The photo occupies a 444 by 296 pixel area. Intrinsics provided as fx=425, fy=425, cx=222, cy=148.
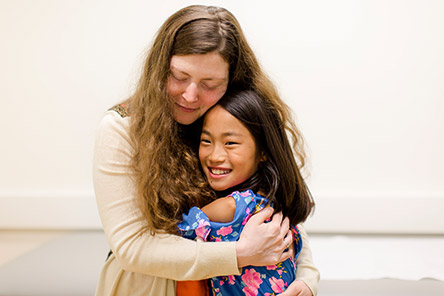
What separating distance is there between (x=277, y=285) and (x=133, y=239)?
57 centimetres

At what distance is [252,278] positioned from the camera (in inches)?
62.9

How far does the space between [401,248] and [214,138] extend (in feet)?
6.27

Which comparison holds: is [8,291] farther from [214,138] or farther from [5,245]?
[214,138]

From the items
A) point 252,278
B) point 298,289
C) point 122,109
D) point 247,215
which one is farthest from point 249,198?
point 122,109

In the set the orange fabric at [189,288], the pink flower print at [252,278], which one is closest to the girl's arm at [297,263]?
the pink flower print at [252,278]

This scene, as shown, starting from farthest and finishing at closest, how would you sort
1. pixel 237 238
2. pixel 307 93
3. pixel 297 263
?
1. pixel 307 93
2. pixel 297 263
3. pixel 237 238

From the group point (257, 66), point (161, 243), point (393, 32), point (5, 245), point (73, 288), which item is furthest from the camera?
point (5, 245)

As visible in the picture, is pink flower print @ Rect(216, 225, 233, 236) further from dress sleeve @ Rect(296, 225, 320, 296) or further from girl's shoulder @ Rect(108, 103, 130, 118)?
girl's shoulder @ Rect(108, 103, 130, 118)

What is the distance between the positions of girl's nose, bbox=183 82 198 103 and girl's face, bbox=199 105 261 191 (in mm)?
124

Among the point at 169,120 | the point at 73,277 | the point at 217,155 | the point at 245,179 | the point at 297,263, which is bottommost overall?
the point at 73,277

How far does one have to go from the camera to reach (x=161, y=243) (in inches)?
58.7

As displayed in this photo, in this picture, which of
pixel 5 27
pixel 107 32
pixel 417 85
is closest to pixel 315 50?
pixel 417 85

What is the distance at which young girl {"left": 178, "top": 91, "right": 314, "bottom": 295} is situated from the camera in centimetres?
156

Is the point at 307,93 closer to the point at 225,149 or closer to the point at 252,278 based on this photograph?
the point at 225,149
